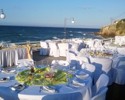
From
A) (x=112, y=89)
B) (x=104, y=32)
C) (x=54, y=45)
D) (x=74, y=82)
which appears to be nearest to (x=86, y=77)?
(x=74, y=82)

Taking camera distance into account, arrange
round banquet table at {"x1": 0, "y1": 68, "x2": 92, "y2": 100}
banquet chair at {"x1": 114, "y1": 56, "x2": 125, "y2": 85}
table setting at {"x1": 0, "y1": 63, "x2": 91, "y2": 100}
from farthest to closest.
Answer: banquet chair at {"x1": 114, "y1": 56, "x2": 125, "y2": 85} < table setting at {"x1": 0, "y1": 63, "x2": 91, "y2": 100} < round banquet table at {"x1": 0, "y1": 68, "x2": 92, "y2": 100}

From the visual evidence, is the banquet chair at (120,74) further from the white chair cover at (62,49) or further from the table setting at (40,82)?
the white chair cover at (62,49)

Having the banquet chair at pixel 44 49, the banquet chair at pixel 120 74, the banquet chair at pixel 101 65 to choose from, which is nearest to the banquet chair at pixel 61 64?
the banquet chair at pixel 101 65

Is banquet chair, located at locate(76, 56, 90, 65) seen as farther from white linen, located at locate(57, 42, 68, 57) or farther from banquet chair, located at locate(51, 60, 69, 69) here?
white linen, located at locate(57, 42, 68, 57)

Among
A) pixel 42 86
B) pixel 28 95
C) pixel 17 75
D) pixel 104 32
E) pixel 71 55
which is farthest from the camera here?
pixel 104 32

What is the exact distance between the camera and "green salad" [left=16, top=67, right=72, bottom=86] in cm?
421

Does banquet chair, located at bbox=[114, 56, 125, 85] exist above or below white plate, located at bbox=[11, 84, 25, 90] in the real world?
below

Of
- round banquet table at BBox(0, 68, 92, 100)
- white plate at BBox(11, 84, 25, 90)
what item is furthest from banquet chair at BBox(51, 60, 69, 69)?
white plate at BBox(11, 84, 25, 90)

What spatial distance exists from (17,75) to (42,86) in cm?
83

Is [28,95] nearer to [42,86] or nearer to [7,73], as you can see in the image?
[42,86]

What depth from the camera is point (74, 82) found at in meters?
4.22

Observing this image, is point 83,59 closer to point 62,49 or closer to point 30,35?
point 62,49

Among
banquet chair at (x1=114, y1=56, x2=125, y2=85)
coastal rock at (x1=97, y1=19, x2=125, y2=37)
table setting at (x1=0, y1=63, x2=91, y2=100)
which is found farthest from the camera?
coastal rock at (x1=97, y1=19, x2=125, y2=37)

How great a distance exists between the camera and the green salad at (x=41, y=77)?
13.8 feet
